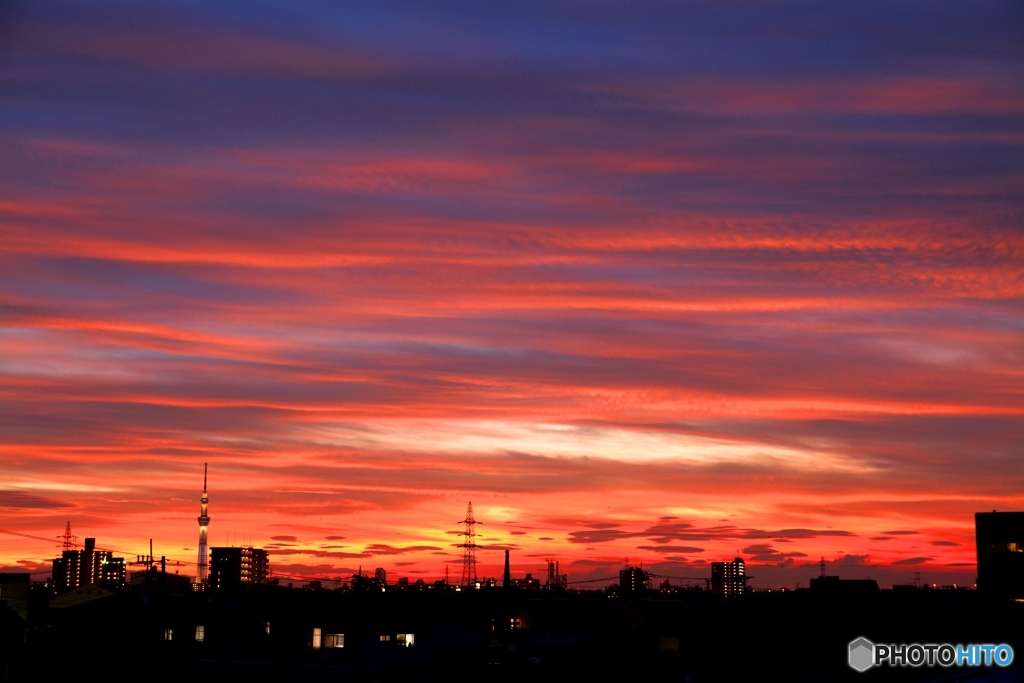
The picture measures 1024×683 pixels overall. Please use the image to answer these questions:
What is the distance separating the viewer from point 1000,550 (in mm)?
123125

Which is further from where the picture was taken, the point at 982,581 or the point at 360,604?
the point at 982,581

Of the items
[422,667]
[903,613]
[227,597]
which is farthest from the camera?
[227,597]

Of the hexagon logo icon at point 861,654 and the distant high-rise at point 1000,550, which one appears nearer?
the hexagon logo icon at point 861,654

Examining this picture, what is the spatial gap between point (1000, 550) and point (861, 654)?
3014 inches

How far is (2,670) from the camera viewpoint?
209 ft

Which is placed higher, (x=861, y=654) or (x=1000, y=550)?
(x=1000, y=550)

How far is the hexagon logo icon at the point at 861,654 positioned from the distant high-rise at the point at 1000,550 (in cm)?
7156

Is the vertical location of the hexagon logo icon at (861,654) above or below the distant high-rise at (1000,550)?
below

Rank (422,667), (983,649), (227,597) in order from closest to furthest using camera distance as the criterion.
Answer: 1. (983,649)
2. (422,667)
3. (227,597)

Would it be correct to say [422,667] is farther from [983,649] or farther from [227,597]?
[227,597]

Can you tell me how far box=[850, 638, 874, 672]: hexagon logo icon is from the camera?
2105 inches

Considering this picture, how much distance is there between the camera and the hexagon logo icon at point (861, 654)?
53.5 meters

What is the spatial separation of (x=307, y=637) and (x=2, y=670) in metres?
21.9

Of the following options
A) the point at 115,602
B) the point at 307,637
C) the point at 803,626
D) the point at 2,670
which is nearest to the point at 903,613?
the point at 803,626
